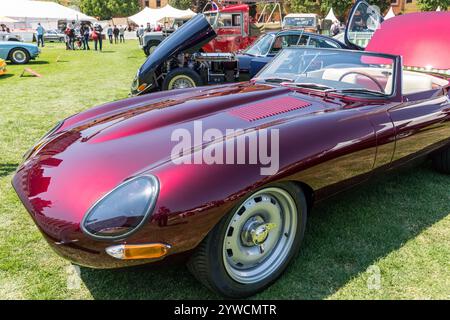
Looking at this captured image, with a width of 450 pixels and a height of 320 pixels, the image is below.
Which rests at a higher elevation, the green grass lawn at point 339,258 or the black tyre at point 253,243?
the black tyre at point 253,243

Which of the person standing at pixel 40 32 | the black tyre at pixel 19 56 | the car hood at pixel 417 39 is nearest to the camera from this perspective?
the car hood at pixel 417 39

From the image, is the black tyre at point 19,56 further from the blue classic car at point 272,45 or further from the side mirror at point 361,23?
the side mirror at point 361,23

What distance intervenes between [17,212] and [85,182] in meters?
1.55

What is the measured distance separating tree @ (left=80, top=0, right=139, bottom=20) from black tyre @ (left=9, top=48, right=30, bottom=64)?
194 feet

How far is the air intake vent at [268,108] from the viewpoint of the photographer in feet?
8.63

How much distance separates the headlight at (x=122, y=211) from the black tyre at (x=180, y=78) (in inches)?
237

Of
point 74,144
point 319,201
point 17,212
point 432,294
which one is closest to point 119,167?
point 74,144

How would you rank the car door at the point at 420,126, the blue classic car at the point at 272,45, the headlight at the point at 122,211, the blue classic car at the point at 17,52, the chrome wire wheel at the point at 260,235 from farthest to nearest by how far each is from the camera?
the blue classic car at the point at 17,52 → the blue classic car at the point at 272,45 → the car door at the point at 420,126 → the chrome wire wheel at the point at 260,235 → the headlight at the point at 122,211

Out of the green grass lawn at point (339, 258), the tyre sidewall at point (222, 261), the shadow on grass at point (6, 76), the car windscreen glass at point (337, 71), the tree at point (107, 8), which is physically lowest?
the green grass lawn at point (339, 258)

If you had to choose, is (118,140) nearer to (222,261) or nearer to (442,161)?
(222,261)

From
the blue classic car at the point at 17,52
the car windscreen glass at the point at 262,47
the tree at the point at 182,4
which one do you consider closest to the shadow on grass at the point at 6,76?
the blue classic car at the point at 17,52

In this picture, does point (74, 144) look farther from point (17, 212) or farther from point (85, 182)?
point (17, 212)

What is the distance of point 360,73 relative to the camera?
339 centimetres

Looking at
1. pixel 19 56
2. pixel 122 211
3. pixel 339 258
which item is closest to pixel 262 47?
pixel 339 258
